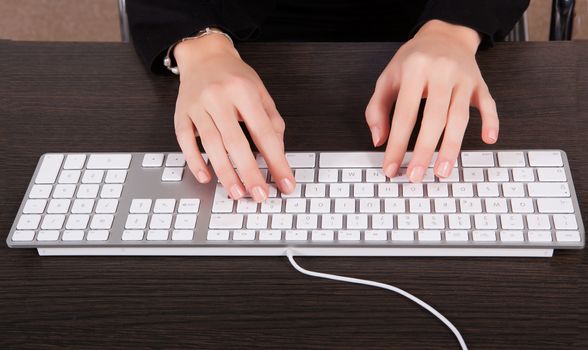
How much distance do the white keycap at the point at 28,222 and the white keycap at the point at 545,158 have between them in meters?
0.45

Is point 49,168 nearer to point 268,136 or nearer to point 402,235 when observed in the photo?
point 268,136

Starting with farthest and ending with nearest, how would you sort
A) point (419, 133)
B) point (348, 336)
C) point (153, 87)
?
point (153, 87) < point (419, 133) < point (348, 336)

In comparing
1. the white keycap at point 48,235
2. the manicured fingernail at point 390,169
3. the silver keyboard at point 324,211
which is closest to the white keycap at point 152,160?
the silver keyboard at point 324,211

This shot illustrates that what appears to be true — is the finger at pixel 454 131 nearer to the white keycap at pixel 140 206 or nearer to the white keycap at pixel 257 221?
the white keycap at pixel 257 221

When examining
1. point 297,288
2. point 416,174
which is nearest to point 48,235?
point 297,288

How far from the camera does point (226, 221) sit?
652 mm

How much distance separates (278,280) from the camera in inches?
24.4

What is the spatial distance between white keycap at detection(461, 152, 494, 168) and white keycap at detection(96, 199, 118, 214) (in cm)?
32

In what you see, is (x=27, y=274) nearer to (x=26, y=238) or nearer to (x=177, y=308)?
(x=26, y=238)

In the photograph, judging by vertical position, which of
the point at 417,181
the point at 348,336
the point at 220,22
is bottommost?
the point at 348,336

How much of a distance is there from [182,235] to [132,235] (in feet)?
0.15

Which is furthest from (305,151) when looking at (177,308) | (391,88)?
(177,308)

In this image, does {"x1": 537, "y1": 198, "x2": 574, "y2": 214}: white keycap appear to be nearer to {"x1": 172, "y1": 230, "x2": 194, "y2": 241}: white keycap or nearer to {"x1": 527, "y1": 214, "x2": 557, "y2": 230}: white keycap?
{"x1": 527, "y1": 214, "x2": 557, "y2": 230}: white keycap

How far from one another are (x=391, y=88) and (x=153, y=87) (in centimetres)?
27
